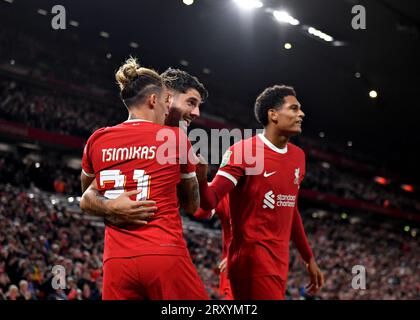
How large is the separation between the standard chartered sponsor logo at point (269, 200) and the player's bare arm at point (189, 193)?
3.93 ft

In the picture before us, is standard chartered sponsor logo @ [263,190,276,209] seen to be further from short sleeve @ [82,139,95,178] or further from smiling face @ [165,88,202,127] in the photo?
short sleeve @ [82,139,95,178]

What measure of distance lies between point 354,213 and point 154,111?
113 feet

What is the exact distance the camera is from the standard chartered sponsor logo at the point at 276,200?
456cm

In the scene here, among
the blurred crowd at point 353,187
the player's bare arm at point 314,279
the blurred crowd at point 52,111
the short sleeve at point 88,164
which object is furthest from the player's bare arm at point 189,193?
the blurred crowd at point 353,187

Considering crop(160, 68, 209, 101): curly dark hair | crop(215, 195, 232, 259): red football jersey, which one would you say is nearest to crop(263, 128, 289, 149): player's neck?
crop(215, 195, 232, 259): red football jersey

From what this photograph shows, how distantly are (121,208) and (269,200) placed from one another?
5.26 ft

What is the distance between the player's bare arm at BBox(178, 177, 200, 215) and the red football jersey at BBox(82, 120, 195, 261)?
54mm

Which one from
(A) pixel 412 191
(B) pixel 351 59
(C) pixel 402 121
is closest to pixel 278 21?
(B) pixel 351 59

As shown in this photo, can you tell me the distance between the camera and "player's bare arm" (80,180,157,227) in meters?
3.20

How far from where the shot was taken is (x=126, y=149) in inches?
129

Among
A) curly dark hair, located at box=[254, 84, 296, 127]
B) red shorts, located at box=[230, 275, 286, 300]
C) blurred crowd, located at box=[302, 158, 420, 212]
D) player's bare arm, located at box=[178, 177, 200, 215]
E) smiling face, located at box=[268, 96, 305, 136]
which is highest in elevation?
blurred crowd, located at box=[302, 158, 420, 212]

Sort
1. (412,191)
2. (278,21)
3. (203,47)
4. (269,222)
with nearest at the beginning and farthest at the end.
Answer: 1. (269,222)
2. (278,21)
3. (203,47)
4. (412,191)

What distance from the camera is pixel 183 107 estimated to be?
13.1 feet
